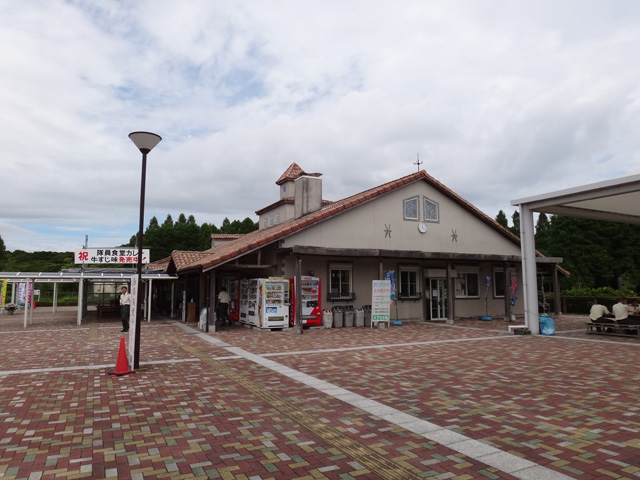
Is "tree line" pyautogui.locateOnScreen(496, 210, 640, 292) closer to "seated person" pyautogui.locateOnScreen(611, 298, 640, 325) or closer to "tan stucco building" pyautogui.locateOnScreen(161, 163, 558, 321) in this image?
"tan stucco building" pyautogui.locateOnScreen(161, 163, 558, 321)

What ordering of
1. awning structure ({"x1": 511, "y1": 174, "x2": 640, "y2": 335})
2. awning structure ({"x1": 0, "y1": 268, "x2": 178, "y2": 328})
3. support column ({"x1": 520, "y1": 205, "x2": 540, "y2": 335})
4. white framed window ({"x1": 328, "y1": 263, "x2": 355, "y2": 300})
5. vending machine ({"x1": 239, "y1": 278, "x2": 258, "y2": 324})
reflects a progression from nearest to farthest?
1. awning structure ({"x1": 511, "y1": 174, "x2": 640, "y2": 335})
2. support column ({"x1": 520, "y1": 205, "x2": 540, "y2": 335})
3. vending machine ({"x1": 239, "y1": 278, "x2": 258, "y2": 324})
4. white framed window ({"x1": 328, "y1": 263, "x2": 355, "y2": 300})
5. awning structure ({"x1": 0, "y1": 268, "x2": 178, "y2": 328})

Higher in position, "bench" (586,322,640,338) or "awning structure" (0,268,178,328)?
"awning structure" (0,268,178,328)

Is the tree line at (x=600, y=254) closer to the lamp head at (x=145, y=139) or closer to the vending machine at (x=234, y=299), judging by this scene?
the vending machine at (x=234, y=299)

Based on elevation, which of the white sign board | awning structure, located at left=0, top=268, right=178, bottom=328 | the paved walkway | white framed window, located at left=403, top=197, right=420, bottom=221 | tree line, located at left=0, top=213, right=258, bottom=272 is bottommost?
the paved walkway

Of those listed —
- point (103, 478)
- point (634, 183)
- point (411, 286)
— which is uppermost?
point (634, 183)

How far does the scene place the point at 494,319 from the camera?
21047 millimetres

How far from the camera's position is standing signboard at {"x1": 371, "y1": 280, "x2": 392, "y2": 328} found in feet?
55.5

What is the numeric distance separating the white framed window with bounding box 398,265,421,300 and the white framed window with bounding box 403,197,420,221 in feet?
7.21

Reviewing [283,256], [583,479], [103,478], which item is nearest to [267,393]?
[103,478]

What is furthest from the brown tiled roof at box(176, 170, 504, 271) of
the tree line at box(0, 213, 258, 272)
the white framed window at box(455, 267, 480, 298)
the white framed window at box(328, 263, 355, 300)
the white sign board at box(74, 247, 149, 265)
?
the tree line at box(0, 213, 258, 272)

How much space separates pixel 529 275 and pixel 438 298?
233 inches

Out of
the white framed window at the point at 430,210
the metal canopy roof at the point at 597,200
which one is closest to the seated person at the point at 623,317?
the metal canopy roof at the point at 597,200

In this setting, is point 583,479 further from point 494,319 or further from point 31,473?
point 494,319

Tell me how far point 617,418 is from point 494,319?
1620 centimetres
